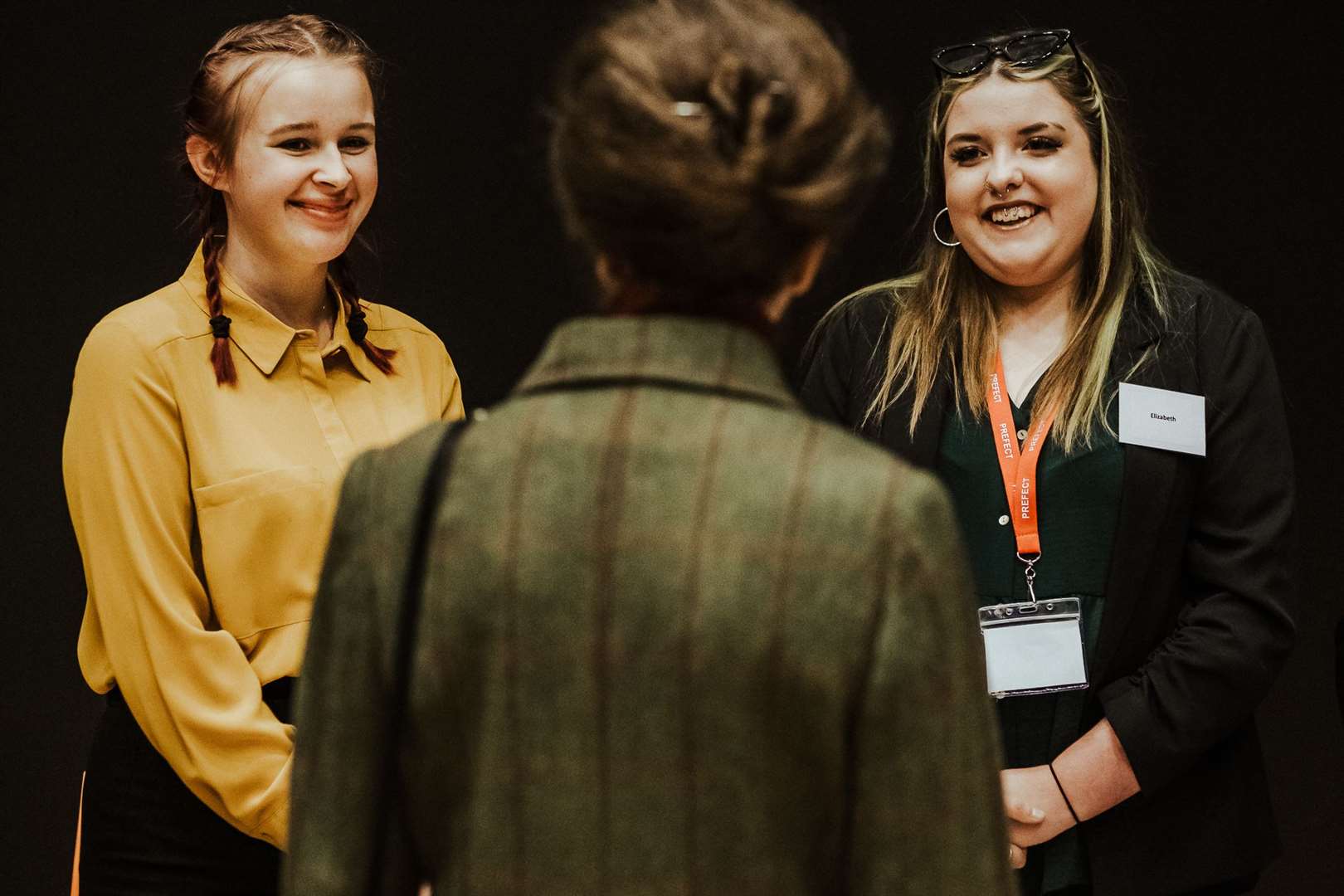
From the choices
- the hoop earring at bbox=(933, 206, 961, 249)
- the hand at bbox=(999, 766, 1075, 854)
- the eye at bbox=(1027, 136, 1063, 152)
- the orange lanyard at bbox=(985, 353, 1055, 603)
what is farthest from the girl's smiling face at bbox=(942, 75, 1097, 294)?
the hand at bbox=(999, 766, 1075, 854)

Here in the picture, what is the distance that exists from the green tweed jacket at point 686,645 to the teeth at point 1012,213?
4.32 feet

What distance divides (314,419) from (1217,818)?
1438 millimetres

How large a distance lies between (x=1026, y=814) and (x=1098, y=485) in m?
0.49

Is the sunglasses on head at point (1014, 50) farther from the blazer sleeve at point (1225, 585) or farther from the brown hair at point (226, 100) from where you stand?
the brown hair at point (226, 100)

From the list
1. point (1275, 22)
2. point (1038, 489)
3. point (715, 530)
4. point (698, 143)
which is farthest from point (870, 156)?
point (1275, 22)

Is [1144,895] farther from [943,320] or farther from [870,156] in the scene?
[870,156]

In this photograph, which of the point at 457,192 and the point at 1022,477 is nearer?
the point at 1022,477

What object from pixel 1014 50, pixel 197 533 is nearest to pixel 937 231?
pixel 1014 50

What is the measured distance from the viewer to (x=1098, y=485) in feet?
8.00

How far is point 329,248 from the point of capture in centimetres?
243

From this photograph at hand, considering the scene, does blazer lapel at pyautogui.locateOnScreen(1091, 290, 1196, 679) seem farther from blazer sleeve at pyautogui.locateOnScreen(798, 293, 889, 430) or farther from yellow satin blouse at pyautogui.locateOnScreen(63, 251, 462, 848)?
yellow satin blouse at pyautogui.locateOnScreen(63, 251, 462, 848)

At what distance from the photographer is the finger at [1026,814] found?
7.76 feet

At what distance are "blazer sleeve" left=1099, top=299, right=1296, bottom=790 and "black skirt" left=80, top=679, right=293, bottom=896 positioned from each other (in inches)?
48.6

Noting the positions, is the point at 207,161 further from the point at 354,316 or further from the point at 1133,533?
the point at 1133,533
